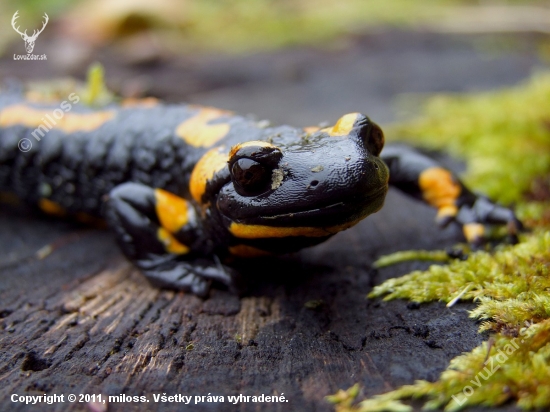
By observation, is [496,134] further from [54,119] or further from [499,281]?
[54,119]

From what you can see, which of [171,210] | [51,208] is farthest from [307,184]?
[51,208]

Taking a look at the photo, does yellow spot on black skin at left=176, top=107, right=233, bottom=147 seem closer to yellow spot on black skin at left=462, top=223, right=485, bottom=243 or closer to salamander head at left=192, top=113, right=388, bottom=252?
salamander head at left=192, top=113, right=388, bottom=252

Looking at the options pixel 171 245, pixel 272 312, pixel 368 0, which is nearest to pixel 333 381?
pixel 272 312

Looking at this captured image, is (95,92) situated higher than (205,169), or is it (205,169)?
(95,92)

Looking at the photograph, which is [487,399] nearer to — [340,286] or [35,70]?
[340,286]

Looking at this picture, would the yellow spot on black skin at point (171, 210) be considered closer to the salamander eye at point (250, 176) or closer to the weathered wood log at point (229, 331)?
the weathered wood log at point (229, 331)
